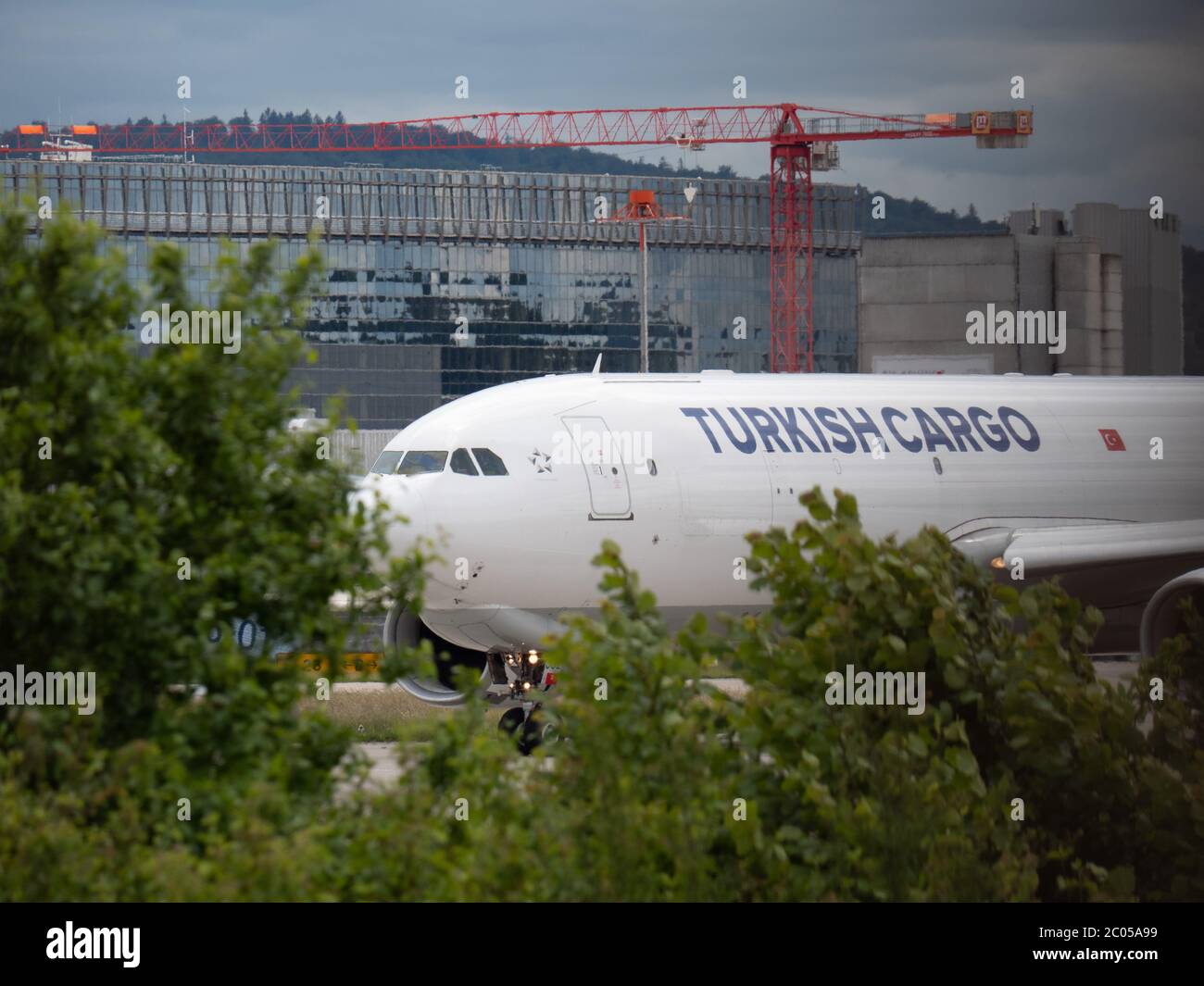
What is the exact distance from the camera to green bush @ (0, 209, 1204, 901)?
5.60 meters

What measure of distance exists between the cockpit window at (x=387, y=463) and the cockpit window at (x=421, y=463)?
117mm

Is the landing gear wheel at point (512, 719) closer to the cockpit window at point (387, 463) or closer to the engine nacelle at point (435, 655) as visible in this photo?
the engine nacelle at point (435, 655)

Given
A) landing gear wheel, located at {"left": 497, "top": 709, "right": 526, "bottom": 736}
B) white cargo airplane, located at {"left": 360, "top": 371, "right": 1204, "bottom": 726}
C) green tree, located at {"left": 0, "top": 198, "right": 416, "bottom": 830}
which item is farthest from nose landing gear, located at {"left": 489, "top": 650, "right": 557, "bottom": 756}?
green tree, located at {"left": 0, "top": 198, "right": 416, "bottom": 830}

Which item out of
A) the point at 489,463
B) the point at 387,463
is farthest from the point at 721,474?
the point at 387,463

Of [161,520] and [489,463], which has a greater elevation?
[489,463]

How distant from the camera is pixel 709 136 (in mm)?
107688

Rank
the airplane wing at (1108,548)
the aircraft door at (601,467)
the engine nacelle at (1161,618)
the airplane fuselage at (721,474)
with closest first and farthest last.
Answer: the engine nacelle at (1161,618) → the airplane fuselage at (721,474) → the aircraft door at (601,467) → the airplane wing at (1108,548)

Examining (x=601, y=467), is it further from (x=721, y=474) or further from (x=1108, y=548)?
(x=1108, y=548)

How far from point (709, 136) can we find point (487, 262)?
18619mm

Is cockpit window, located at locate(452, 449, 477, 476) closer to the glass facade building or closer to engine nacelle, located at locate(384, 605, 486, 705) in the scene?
engine nacelle, located at locate(384, 605, 486, 705)

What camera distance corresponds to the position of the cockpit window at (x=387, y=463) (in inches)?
640

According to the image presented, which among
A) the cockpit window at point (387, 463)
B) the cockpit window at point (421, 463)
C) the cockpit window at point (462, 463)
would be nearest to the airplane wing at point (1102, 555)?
the cockpit window at point (462, 463)

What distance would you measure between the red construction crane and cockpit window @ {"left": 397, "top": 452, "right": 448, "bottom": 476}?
62.3 m
